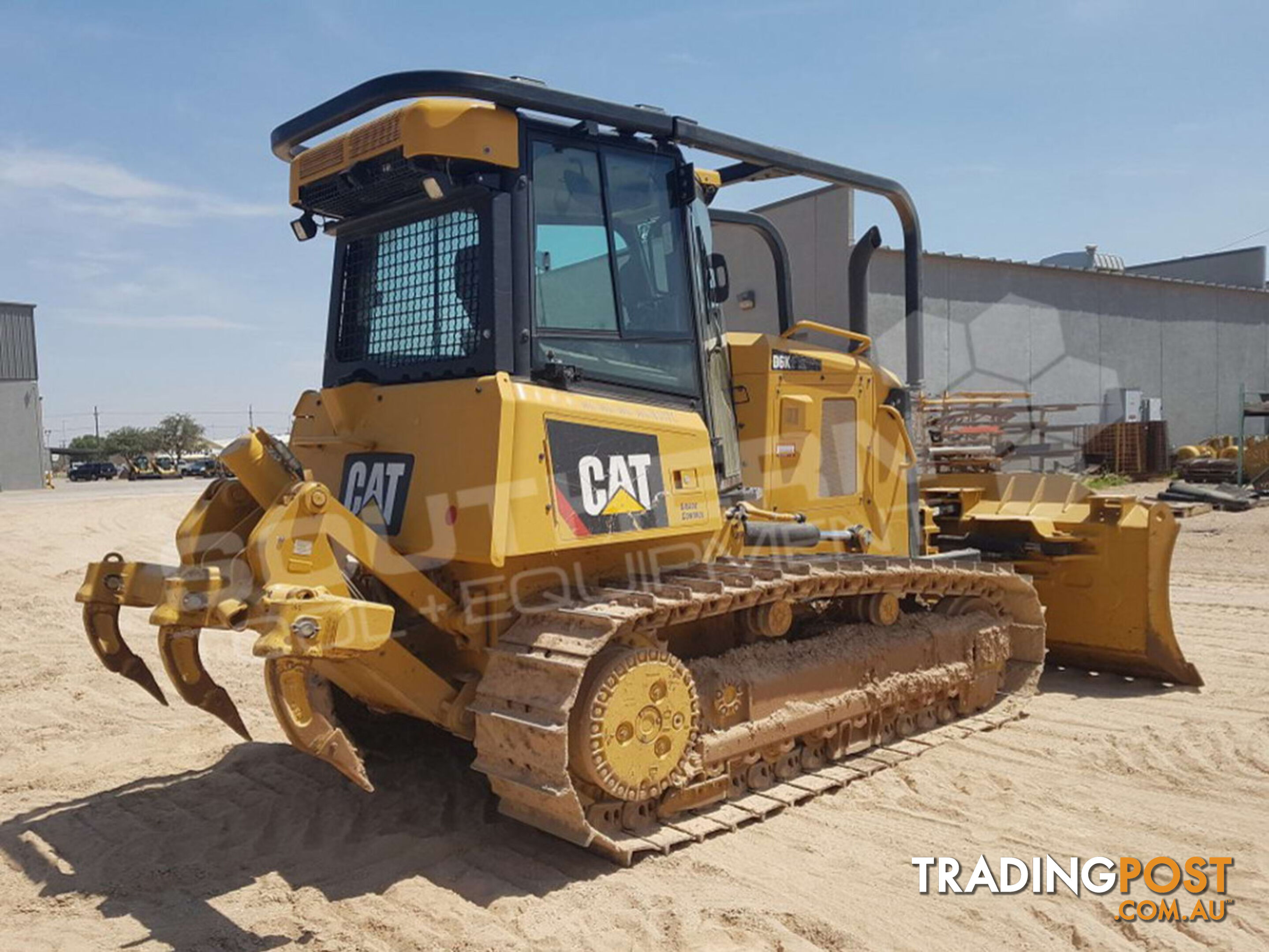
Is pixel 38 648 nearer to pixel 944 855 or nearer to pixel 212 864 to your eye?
pixel 212 864

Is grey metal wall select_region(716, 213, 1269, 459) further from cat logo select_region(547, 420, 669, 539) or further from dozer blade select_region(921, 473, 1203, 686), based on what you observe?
cat logo select_region(547, 420, 669, 539)

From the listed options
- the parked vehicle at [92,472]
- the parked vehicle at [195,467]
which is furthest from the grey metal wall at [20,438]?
the parked vehicle at [92,472]

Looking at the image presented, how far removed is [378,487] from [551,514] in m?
0.94

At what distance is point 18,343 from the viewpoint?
138 ft

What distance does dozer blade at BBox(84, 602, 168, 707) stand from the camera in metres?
4.64

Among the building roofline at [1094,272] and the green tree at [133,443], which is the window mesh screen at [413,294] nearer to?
the building roofline at [1094,272]

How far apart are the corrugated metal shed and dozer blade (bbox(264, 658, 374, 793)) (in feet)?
146

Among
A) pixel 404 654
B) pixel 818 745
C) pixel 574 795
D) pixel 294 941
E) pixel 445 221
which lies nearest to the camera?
pixel 294 941

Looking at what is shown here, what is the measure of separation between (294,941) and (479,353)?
2.44 meters

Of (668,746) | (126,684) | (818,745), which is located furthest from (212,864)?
(126,684)

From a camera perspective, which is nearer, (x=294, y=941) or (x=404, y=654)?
(x=294, y=941)

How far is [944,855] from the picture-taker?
454 cm

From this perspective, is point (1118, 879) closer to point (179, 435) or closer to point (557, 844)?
point (557, 844)

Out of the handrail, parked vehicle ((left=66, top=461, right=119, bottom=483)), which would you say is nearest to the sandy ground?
the handrail
